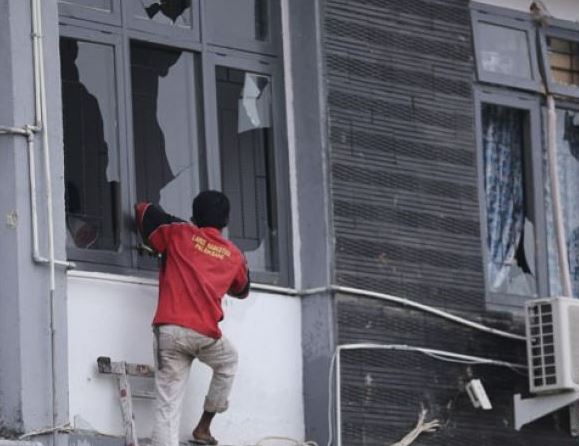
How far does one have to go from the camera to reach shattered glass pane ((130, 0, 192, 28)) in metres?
12.7

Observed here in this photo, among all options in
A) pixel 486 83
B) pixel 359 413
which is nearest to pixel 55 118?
pixel 359 413

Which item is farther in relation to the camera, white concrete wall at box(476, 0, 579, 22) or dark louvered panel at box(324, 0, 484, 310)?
white concrete wall at box(476, 0, 579, 22)

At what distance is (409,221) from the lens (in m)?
13.2

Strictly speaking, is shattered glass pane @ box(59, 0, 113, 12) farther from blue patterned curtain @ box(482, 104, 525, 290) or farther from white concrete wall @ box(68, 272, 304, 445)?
blue patterned curtain @ box(482, 104, 525, 290)

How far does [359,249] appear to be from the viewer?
42.5 ft

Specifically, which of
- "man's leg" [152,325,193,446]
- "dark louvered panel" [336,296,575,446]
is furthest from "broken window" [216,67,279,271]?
"man's leg" [152,325,193,446]

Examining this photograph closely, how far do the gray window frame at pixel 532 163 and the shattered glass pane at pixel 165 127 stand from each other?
6.31 ft

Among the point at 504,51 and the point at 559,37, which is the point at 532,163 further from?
the point at 559,37

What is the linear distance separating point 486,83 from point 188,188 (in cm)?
221

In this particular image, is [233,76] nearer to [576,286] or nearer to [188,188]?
[188,188]

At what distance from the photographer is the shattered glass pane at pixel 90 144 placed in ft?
40.3

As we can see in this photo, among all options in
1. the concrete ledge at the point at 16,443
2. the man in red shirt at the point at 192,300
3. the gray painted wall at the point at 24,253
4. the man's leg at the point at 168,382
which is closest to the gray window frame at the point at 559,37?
the man in red shirt at the point at 192,300

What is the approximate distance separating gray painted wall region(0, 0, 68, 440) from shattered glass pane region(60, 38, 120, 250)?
46 centimetres

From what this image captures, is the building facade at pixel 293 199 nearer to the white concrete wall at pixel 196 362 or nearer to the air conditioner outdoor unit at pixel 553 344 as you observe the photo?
the white concrete wall at pixel 196 362
